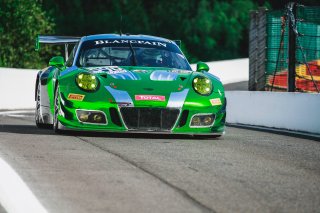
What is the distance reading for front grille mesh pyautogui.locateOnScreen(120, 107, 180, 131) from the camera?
11398 millimetres

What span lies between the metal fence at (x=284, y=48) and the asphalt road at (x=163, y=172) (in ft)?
23.6

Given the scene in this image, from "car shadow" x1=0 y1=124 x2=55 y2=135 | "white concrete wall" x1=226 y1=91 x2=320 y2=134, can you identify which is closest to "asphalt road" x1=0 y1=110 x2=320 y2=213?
"car shadow" x1=0 y1=124 x2=55 y2=135

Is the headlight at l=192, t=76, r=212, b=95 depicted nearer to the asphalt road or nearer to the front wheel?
the asphalt road

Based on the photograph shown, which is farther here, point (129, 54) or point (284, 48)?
point (284, 48)

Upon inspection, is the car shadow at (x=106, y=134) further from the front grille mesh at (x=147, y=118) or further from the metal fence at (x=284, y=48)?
the metal fence at (x=284, y=48)

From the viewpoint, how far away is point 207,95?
11.9 m

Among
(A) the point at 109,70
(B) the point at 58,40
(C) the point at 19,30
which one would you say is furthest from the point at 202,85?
(C) the point at 19,30

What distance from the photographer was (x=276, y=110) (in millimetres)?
16141

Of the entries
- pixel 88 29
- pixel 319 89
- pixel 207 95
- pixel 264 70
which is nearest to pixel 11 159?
pixel 207 95

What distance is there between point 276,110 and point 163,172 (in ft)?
26.6

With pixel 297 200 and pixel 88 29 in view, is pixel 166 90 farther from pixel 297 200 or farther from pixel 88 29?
pixel 88 29

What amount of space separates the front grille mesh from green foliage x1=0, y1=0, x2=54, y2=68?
114 feet

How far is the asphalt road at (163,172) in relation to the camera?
6.70 m

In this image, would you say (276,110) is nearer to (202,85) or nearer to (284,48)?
(202,85)
